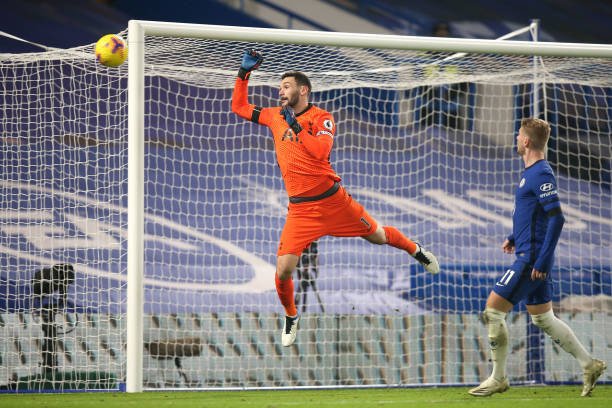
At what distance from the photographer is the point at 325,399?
530 centimetres

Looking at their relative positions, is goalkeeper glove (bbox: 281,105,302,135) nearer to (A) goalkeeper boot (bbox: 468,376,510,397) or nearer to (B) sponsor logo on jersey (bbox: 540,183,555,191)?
(B) sponsor logo on jersey (bbox: 540,183,555,191)

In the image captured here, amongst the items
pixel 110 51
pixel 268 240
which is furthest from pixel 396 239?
pixel 268 240

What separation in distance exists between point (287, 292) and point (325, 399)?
0.86m

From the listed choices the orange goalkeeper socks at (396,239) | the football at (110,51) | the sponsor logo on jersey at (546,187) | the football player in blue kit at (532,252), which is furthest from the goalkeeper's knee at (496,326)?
the football at (110,51)

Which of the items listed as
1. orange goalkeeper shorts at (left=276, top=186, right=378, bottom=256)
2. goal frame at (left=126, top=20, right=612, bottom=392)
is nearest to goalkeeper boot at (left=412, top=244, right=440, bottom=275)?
orange goalkeeper shorts at (left=276, top=186, right=378, bottom=256)

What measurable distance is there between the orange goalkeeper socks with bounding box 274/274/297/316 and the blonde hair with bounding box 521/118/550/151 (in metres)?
2.05

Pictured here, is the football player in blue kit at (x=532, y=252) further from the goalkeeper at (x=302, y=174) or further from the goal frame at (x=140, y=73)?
the goal frame at (x=140, y=73)

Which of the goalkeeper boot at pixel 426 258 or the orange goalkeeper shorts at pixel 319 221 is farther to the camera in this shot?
the goalkeeper boot at pixel 426 258

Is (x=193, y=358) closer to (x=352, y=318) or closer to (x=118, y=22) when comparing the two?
(x=352, y=318)

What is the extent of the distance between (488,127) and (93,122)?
17.9ft

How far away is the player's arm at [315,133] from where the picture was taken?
5.00 metres

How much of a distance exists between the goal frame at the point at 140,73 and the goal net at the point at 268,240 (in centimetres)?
33

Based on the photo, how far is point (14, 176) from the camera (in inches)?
354

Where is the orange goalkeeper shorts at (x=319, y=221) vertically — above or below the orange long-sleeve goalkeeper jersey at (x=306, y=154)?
below
